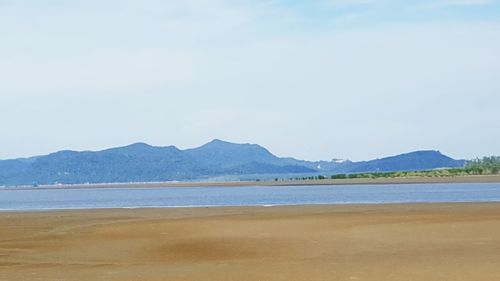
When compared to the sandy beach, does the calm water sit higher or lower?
higher

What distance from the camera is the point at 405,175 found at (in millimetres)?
157375

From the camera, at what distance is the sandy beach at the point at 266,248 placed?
20.0 metres

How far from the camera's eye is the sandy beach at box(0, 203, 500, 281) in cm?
1995

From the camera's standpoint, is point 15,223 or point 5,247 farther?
point 15,223

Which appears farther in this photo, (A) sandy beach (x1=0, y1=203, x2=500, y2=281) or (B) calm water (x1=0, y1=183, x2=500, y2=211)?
(B) calm water (x1=0, y1=183, x2=500, y2=211)

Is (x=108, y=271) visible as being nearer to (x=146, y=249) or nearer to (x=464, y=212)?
(x=146, y=249)

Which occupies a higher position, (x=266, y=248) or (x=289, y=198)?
(x=289, y=198)

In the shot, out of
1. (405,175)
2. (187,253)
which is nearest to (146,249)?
(187,253)

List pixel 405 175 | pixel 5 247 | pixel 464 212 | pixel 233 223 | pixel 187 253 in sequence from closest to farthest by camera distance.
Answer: pixel 187 253 → pixel 5 247 → pixel 233 223 → pixel 464 212 → pixel 405 175

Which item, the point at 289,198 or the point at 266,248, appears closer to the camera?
the point at 266,248

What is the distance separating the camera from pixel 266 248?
2589 centimetres

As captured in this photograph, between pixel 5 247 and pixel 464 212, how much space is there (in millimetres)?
21358

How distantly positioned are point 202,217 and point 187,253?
707 inches

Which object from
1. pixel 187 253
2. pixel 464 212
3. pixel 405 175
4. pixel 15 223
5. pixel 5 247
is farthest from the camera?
pixel 405 175
